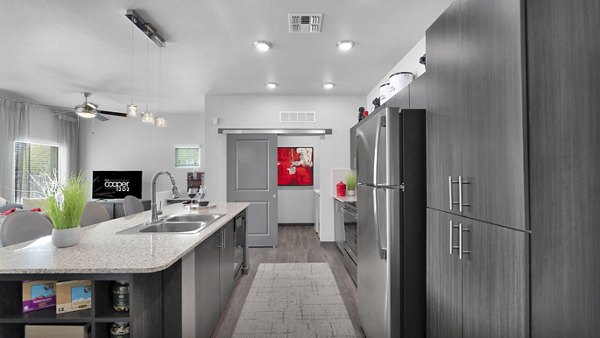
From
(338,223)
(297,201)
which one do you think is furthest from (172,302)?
(297,201)

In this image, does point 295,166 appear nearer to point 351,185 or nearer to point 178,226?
point 351,185

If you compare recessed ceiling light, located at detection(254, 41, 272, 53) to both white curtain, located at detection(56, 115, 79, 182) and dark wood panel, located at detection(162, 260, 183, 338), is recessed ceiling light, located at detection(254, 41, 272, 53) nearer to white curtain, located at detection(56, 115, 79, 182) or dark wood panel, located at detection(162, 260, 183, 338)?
dark wood panel, located at detection(162, 260, 183, 338)

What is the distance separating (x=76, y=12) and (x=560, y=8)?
3.32 metres

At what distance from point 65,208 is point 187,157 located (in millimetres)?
5786

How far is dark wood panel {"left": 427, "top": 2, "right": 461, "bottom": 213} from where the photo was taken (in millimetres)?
1282

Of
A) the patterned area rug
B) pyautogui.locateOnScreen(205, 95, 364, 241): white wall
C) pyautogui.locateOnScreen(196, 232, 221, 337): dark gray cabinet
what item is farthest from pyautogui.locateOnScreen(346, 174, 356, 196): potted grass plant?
pyautogui.locateOnScreen(196, 232, 221, 337): dark gray cabinet

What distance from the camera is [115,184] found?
6734 millimetres

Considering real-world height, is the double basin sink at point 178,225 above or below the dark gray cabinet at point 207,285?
above

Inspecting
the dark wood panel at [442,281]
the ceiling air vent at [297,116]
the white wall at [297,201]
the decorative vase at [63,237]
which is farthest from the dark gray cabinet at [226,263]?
the white wall at [297,201]

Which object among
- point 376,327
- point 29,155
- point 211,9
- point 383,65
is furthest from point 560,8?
point 29,155

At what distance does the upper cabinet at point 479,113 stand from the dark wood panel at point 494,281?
55 millimetres

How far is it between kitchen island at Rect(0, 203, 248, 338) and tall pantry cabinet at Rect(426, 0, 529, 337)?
4.19ft

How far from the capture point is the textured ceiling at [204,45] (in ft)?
8.26

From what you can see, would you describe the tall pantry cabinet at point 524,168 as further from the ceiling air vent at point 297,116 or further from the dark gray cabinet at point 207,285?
the ceiling air vent at point 297,116
